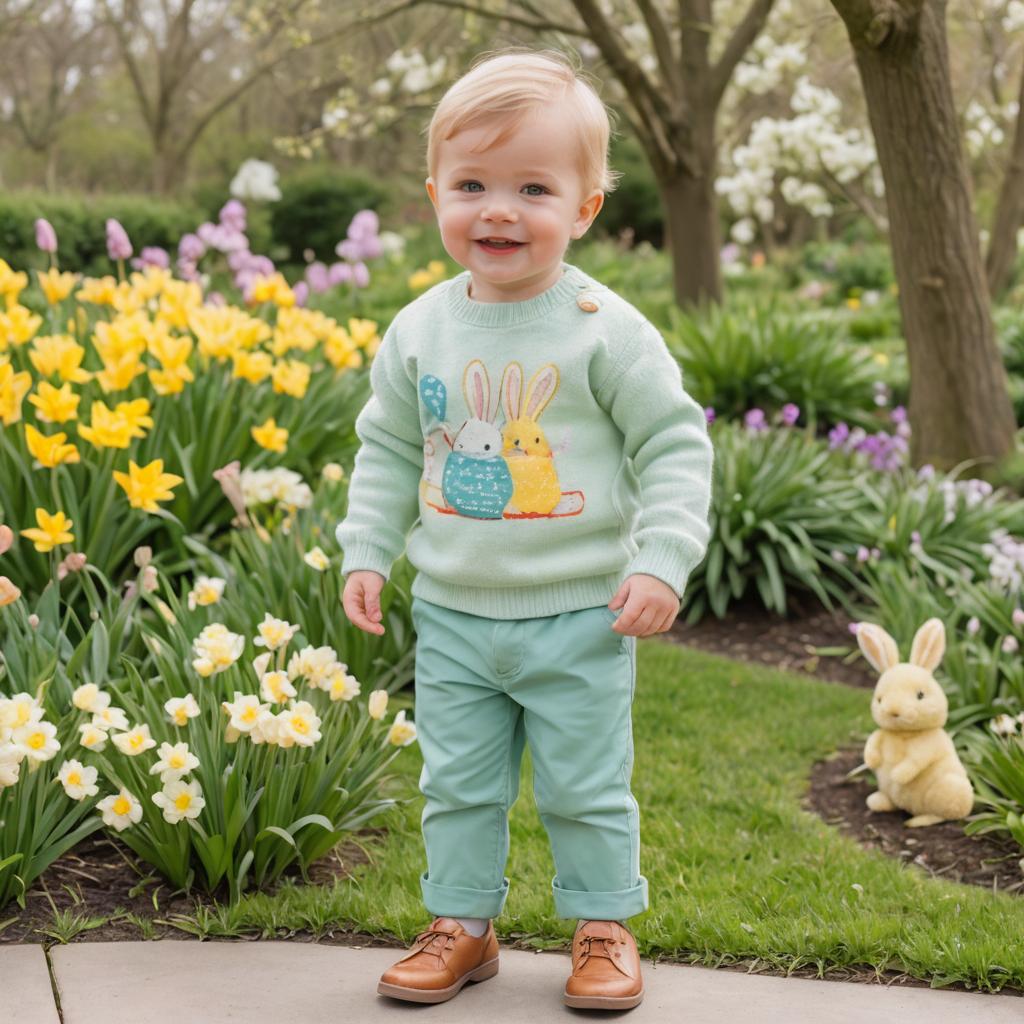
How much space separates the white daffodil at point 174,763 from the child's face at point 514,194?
106cm

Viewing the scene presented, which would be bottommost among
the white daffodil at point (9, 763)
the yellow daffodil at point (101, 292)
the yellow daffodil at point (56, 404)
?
the white daffodil at point (9, 763)

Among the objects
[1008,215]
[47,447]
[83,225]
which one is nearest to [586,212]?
[47,447]

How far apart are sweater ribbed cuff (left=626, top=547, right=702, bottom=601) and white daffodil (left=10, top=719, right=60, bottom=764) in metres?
1.14

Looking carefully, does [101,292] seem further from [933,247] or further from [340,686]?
[933,247]

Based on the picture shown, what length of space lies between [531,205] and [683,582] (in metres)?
0.64

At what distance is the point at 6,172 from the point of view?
2611 centimetres

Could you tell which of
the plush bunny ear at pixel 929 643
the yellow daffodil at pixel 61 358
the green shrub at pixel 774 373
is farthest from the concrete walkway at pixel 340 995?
the green shrub at pixel 774 373

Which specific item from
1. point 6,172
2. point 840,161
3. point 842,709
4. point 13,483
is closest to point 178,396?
point 13,483

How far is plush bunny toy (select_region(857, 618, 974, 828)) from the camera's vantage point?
3268 mm

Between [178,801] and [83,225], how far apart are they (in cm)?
1193

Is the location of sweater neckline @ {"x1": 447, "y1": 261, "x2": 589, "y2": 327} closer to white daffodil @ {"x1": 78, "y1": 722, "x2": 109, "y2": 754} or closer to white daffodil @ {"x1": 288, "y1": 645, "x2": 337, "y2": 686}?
white daffodil @ {"x1": 288, "y1": 645, "x2": 337, "y2": 686}

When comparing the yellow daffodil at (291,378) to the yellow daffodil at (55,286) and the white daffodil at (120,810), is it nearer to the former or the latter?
the yellow daffodil at (55,286)

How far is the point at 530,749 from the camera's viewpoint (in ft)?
7.72

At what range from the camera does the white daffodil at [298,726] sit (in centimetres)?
259
